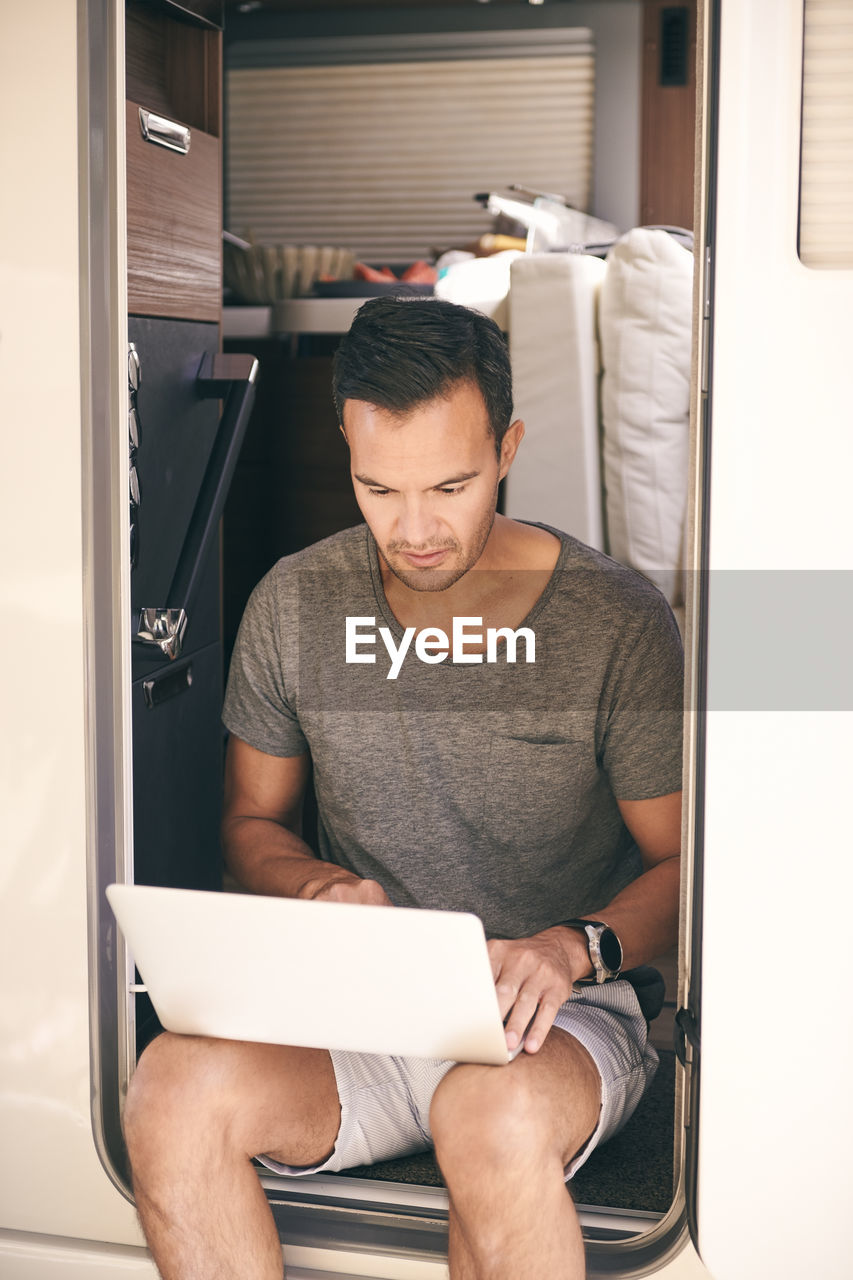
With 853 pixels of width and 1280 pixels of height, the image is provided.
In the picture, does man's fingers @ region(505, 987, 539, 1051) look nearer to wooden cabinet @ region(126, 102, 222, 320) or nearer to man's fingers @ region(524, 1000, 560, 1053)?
man's fingers @ region(524, 1000, 560, 1053)

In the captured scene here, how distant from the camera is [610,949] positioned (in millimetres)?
1410

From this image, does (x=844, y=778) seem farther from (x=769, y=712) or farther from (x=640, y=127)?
(x=640, y=127)

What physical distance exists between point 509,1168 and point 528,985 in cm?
18

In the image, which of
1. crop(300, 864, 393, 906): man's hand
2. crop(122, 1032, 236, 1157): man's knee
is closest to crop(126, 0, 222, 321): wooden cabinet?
crop(300, 864, 393, 906): man's hand

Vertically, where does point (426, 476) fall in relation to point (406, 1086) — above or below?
above

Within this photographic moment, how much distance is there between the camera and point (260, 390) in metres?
3.25

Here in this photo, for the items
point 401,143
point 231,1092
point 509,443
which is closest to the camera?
point 231,1092

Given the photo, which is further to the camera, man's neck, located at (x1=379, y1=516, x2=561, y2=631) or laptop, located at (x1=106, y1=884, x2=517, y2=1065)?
man's neck, located at (x1=379, y1=516, x2=561, y2=631)

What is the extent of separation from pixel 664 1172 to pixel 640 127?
13.1 ft

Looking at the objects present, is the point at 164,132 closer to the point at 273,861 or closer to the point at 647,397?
the point at 273,861

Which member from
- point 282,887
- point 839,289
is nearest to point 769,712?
point 839,289

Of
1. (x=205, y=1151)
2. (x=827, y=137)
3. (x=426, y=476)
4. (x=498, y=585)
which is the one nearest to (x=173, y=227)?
(x=426, y=476)

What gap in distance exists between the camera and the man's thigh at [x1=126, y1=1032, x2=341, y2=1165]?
1334 millimetres

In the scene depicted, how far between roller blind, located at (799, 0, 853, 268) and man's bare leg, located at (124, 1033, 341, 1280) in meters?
1.02
